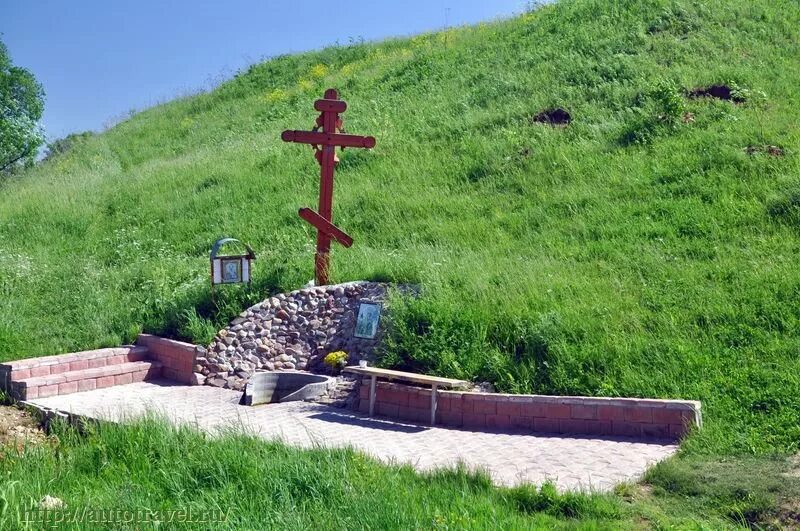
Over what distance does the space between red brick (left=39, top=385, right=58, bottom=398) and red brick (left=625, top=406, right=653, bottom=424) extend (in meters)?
6.12

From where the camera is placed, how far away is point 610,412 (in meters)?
7.82

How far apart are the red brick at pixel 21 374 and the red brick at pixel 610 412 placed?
620 cm

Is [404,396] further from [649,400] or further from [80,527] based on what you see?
[80,527]

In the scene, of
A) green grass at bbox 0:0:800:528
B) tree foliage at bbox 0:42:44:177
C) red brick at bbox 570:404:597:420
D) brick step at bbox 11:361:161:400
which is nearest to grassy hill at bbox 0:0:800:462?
green grass at bbox 0:0:800:528

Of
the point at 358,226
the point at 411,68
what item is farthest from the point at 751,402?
the point at 411,68

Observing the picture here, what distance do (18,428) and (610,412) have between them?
5.46 metres

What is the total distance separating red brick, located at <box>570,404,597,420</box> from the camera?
7875mm

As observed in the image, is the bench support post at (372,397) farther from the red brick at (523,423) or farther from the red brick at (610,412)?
the red brick at (610,412)

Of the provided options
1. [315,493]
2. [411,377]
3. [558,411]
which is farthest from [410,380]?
[315,493]

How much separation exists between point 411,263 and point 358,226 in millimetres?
3413

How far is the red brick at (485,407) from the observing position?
8344 mm

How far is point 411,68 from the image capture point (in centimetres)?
2417

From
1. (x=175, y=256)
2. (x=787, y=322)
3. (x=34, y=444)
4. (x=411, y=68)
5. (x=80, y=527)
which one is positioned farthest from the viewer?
(x=411, y=68)

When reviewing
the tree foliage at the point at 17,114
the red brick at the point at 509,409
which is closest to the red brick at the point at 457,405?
the red brick at the point at 509,409
